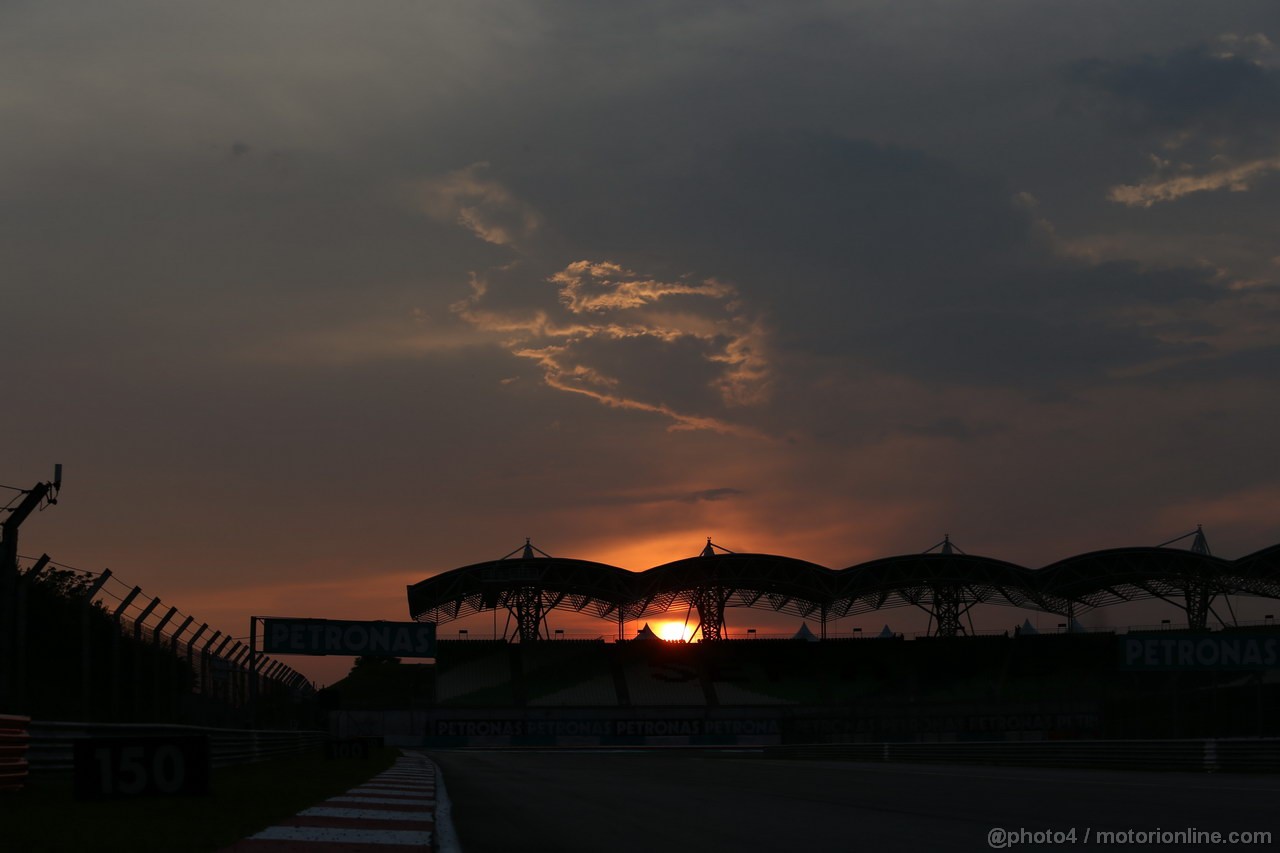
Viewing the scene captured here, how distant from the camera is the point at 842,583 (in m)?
87.1

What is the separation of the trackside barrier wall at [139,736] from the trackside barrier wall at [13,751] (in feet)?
1.95

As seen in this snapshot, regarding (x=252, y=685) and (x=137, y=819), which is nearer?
(x=137, y=819)

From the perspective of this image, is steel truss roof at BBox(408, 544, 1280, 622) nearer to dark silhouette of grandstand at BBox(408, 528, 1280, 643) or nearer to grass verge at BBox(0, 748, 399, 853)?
dark silhouette of grandstand at BBox(408, 528, 1280, 643)

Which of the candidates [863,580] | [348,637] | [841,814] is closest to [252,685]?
[348,637]

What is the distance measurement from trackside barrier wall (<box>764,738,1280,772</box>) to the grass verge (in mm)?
22047

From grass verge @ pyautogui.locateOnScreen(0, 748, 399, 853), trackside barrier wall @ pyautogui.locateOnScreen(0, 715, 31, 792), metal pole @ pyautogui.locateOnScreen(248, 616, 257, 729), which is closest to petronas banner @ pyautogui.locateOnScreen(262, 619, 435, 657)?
metal pole @ pyautogui.locateOnScreen(248, 616, 257, 729)

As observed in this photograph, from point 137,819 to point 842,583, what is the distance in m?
79.3

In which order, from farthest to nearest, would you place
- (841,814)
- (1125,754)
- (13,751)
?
(1125,754) → (13,751) → (841,814)

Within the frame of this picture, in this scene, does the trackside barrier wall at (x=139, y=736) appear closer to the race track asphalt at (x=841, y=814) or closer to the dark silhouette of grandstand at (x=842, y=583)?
the race track asphalt at (x=841, y=814)

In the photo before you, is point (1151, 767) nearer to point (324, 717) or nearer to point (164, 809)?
point (164, 809)

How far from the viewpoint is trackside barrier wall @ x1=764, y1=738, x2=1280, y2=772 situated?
95.0 ft

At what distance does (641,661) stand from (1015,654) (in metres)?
26.3

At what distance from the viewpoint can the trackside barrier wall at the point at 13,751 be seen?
13789 mm

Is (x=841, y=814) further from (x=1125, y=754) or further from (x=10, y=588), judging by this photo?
(x=1125, y=754)
